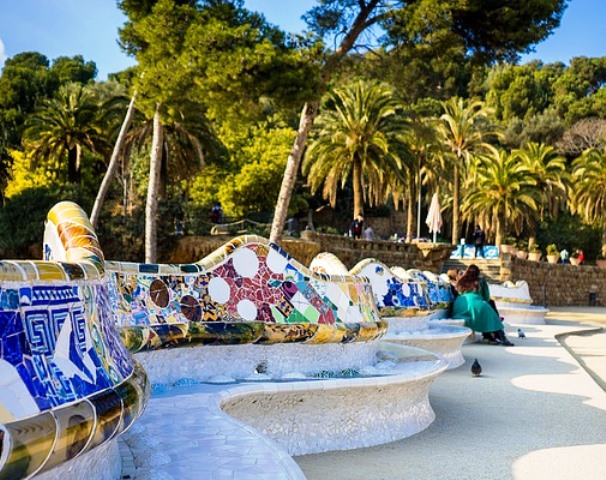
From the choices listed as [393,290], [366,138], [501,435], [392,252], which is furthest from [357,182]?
[501,435]

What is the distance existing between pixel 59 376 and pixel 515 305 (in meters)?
17.0

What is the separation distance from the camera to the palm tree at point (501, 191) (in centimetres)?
3697

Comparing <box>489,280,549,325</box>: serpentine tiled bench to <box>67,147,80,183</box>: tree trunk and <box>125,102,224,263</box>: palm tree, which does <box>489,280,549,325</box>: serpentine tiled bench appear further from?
<box>67,147,80,183</box>: tree trunk

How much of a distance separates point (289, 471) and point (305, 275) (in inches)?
108

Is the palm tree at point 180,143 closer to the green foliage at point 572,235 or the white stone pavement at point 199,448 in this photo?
the white stone pavement at point 199,448

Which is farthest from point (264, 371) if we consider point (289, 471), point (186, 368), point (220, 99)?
point (220, 99)

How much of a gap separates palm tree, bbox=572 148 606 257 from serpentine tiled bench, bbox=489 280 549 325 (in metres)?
23.0

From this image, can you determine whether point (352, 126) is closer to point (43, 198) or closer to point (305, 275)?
point (43, 198)

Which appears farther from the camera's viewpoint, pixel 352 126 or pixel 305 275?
pixel 352 126

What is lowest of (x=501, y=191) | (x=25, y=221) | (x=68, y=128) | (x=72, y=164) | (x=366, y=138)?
(x=25, y=221)

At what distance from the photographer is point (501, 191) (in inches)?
1468

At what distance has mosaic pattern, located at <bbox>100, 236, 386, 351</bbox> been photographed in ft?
14.9

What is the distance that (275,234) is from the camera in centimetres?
1550

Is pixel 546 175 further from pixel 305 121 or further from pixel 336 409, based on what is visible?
pixel 336 409
